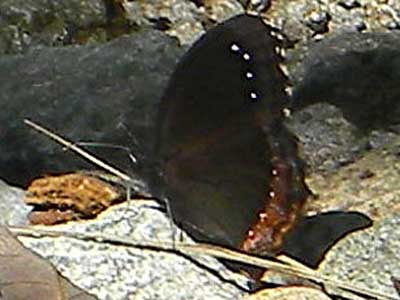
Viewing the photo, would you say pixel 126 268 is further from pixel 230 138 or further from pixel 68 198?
pixel 230 138

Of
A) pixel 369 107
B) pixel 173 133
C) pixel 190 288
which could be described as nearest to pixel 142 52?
pixel 173 133

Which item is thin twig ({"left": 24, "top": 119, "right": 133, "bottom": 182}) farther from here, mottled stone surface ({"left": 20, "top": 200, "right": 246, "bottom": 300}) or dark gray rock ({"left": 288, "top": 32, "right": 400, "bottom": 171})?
dark gray rock ({"left": 288, "top": 32, "right": 400, "bottom": 171})

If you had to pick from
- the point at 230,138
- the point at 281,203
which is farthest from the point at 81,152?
the point at 281,203

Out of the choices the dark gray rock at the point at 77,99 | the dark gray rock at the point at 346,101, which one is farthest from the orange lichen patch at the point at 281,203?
the dark gray rock at the point at 77,99

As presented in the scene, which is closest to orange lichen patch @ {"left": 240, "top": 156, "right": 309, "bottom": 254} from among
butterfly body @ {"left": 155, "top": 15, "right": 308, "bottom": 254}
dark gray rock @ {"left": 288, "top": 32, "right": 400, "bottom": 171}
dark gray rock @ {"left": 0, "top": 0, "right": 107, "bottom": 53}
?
butterfly body @ {"left": 155, "top": 15, "right": 308, "bottom": 254}

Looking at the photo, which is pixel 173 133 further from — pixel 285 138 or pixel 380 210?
pixel 380 210

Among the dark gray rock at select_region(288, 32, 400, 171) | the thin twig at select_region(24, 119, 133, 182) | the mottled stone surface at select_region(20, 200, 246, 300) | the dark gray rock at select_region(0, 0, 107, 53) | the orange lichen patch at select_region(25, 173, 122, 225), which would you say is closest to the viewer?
the mottled stone surface at select_region(20, 200, 246, 300)
